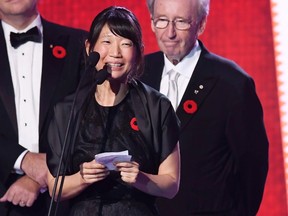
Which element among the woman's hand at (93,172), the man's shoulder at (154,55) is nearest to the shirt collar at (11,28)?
the man's shoulder at (154,55)

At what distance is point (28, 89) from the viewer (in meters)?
2.61

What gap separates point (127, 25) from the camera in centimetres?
206

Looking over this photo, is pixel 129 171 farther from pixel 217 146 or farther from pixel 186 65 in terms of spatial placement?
pixel 186 65

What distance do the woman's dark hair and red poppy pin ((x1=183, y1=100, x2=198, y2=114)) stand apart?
578 millimetres

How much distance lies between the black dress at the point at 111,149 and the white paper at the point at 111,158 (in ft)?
0.57

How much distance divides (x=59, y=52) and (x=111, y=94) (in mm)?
658

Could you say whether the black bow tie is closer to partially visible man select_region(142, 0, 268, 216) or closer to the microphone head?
partially visible man select_region(142, 0, 268, 216)

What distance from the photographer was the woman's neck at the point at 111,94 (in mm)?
2074

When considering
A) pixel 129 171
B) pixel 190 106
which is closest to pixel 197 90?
pixel 190 106

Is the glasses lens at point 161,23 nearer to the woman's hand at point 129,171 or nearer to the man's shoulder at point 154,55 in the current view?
the man's shoulder at point 154,55

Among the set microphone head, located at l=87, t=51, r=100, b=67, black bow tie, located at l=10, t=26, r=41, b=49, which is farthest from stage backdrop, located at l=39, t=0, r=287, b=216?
microphone head, located at l=87, t=51, r=100, b=67

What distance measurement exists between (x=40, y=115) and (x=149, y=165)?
0.69 m

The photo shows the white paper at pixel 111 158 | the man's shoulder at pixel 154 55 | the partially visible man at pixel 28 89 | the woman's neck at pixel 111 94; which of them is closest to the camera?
the white paper at pixel 111 158

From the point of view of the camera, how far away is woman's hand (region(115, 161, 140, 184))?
6.05ft
